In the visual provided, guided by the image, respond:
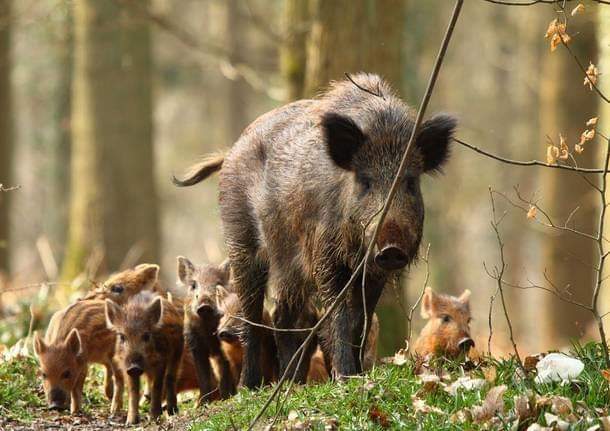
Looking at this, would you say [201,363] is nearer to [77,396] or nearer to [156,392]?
[156,392]

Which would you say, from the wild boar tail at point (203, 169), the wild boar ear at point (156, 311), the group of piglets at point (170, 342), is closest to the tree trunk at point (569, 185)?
the group of piglets at point (170, 342)

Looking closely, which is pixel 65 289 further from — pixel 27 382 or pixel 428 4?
pixel 428 4

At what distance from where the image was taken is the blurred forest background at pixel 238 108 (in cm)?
1162

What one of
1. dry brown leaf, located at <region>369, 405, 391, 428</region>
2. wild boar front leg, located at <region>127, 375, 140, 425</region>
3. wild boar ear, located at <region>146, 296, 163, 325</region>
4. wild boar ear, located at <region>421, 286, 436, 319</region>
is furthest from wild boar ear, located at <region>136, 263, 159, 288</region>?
dry brown leaf, located at <region>369, 405, 391, 428</region>

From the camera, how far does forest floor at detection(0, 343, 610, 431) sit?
5.79 metres

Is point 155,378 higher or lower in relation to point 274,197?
lower

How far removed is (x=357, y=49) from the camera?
10922mm

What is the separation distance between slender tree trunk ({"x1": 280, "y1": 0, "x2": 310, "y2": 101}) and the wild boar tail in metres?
2.18

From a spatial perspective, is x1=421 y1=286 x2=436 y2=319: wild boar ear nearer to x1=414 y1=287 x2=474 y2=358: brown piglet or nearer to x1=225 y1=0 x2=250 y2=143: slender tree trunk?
x1=414 y1=287 x2=474 y2=358: brown piglet

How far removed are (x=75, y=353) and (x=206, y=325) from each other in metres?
1.08

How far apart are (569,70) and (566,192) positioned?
2.11m

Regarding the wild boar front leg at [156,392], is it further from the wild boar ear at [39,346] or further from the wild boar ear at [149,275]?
the wild boar ear at [149,275]

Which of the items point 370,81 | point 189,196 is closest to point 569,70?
point 370,81

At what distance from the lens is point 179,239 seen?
45.1 metres
